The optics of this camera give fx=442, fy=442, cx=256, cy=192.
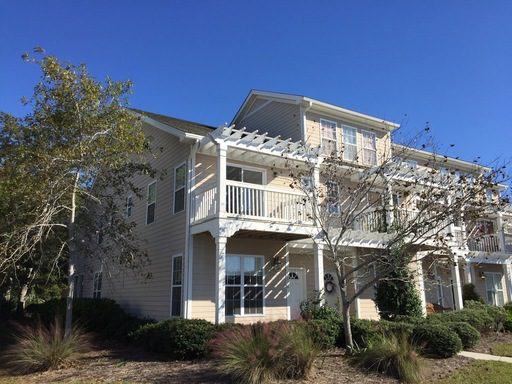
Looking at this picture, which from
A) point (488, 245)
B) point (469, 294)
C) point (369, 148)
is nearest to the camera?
point (369, 148)

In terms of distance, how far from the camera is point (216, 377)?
9.07 meters

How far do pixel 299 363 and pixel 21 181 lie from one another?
28.4 ft

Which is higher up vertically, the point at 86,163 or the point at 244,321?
the point at 86,163

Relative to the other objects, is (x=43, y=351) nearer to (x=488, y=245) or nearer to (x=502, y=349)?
(x=502, y=349)

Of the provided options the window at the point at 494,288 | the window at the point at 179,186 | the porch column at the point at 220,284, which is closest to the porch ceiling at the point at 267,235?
the porch column at the point at 220,284

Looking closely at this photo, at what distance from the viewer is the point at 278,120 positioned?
19.7 meters

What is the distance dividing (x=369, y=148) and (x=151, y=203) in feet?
32.9

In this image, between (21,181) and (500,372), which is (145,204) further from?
(500,372)

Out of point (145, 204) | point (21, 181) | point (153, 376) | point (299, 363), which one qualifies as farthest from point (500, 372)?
point (145, 204)

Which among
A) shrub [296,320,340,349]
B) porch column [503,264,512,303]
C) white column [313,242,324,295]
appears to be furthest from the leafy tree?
porch column [503,264,512,303]

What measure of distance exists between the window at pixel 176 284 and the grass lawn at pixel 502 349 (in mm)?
9369

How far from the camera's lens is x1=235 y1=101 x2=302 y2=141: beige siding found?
18734mm

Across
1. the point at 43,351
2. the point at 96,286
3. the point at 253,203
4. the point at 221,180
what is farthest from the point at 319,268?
the point at 96,286

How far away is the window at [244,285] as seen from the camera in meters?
14.8
